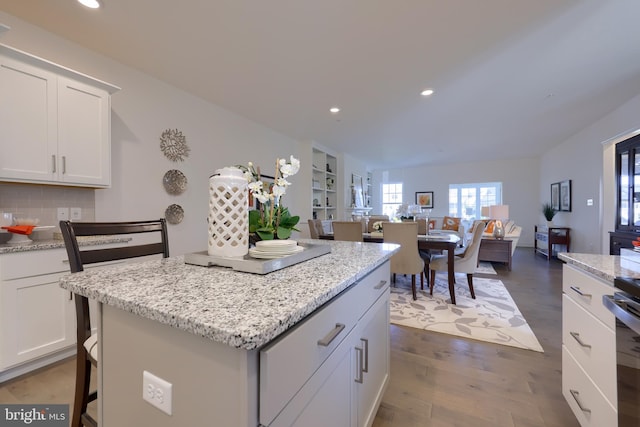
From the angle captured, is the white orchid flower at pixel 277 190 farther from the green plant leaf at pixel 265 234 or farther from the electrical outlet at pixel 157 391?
the electrical outlet at pixel 157 391

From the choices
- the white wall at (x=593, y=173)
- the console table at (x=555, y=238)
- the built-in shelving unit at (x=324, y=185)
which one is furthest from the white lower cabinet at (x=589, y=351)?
the console table at (x=555, y=238)

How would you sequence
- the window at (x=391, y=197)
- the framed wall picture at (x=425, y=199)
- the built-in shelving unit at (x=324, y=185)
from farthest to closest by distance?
the window at (x=391, y=197) < the framed wall picture at (x=425, y=199) < the built-in shelving unit at (x=324, y=185)

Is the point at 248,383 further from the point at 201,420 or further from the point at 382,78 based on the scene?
the point at 382,78

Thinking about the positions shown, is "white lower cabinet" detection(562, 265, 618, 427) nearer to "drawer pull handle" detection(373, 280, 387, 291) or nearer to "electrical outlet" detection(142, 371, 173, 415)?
"drawer pull handle" detection(373, 280, 387, 291)

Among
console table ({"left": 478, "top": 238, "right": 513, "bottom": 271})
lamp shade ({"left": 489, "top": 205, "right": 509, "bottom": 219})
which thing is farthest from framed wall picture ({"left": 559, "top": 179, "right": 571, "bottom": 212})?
console table ({"left": 478, "top": 238, "right": 513, "bottom": 271})

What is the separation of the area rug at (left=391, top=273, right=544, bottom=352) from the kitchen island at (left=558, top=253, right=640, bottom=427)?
1.04m

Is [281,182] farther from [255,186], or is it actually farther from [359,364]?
[359,364]

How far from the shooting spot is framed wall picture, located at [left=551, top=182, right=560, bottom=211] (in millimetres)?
6230

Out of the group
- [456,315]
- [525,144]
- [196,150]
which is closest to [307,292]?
[456,315]

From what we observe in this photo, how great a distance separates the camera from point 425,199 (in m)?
9.01

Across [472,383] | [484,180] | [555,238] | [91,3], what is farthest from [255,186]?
[484,180]

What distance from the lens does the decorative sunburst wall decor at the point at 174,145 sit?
297 cm

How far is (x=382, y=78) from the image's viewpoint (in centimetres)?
291

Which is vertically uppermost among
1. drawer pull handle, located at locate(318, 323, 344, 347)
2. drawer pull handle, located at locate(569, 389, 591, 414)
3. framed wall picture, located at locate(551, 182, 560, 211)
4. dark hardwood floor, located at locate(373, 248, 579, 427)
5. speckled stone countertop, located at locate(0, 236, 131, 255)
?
framed wall picture, located at locate(551, 182, 560, 211)
